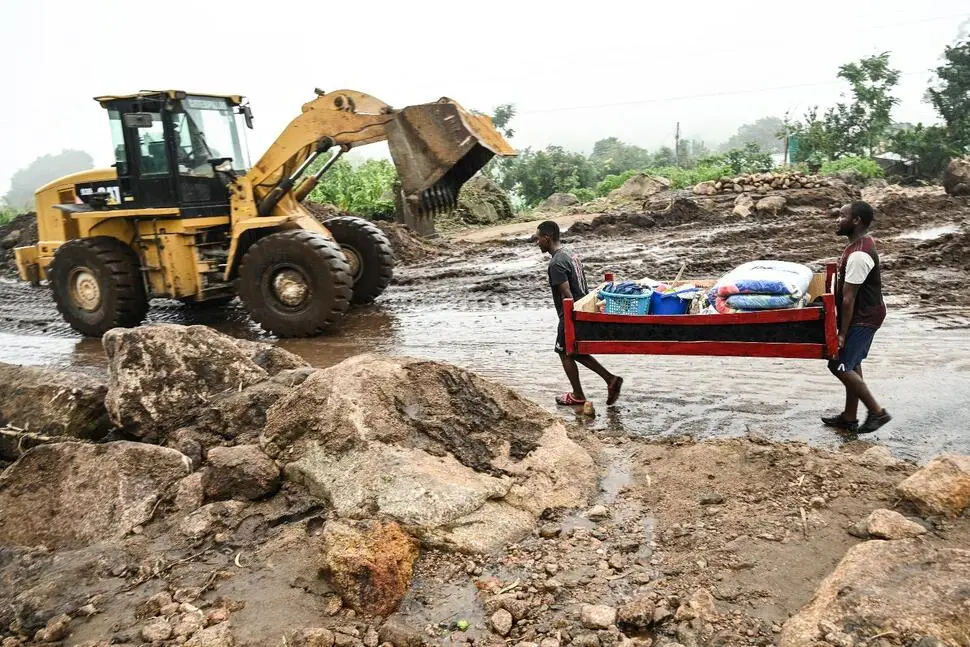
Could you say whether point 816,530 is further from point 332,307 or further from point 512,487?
point 332,307

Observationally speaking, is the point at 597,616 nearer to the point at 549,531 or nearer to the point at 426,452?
the point at 549,531

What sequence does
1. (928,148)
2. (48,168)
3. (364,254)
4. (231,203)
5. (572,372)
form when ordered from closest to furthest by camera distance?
1. (572,372)
2. (231,203)
3. (364,254)
4. (928,148)
5. (48,168)

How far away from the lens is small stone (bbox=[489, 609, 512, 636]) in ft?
9.84

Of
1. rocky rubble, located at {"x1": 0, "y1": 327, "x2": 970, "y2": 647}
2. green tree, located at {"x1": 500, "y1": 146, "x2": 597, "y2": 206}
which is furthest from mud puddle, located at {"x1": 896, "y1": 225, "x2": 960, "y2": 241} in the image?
green tree, located at {"x1": 500, "y1": 146, "x2": 597, "y2": 206}

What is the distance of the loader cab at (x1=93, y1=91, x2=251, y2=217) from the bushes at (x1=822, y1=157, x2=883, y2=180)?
20271mm

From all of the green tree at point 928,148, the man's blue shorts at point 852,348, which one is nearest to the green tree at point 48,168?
the green tree at point 928,148

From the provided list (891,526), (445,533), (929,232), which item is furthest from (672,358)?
(929,232)

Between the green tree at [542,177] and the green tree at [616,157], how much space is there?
3774mm

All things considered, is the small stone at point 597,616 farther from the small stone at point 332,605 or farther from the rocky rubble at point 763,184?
the rocky rubble at point 763,184

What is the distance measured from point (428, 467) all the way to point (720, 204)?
16.5 meters

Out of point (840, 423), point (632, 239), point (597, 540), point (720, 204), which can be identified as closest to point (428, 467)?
point (597, 540)

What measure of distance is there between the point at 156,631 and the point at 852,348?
4467 millimetres

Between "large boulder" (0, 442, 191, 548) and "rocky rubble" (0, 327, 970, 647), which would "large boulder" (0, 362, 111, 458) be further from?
"large boulder" (0, 442, 191, 548)

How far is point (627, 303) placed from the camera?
5.61 metres
